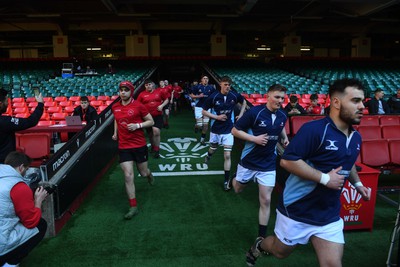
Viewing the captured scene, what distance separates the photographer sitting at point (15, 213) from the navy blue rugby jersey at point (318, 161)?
214cm

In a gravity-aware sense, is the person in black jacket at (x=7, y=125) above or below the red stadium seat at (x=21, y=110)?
→ above

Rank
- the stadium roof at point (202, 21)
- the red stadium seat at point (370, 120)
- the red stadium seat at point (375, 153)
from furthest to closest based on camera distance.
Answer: the stadium roof at point (202, 21) → the red stadium seat at point (370, 120) → the red stadium seat at point (375, 153)

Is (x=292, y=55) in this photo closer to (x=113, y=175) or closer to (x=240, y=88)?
(x=240, y=88)

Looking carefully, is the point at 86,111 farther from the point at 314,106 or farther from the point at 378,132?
the point at 378,132

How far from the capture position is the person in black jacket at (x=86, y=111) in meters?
7.76

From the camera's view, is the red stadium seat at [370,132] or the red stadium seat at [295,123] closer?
the red stadium seat at [370,132]

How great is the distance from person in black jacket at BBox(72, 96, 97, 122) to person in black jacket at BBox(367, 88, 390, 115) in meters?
7.54

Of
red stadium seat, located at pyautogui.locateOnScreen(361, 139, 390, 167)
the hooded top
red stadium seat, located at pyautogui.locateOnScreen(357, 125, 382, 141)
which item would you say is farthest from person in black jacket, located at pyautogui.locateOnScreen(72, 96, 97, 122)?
red stadium seat, located at pyautogui.locateOnScreen(357, 125, 382, 141)

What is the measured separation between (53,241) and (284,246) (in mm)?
2920

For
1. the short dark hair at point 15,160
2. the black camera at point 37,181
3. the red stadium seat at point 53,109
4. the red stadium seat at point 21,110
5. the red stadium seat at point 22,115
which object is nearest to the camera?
the short dark hair at point 15,160

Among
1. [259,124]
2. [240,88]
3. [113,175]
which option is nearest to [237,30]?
[240,88]

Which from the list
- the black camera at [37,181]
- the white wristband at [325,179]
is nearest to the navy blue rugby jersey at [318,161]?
the white wristband at [325,179]

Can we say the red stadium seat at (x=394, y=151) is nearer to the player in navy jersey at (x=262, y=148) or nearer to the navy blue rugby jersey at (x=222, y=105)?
the navy blue rugby jersey at (x=222, y=105)

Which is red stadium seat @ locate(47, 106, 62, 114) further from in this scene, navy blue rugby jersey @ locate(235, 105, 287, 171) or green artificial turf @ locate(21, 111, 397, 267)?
navy blue rugby jersey @ locate(235, 105, 287, 171)
